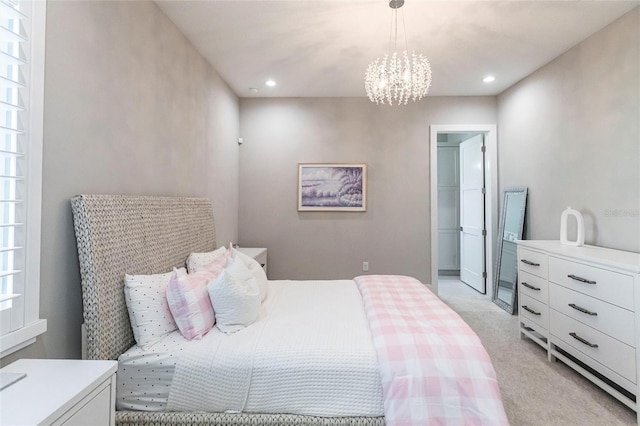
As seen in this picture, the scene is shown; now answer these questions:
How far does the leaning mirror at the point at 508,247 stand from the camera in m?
3.44

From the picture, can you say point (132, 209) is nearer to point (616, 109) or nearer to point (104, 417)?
point (104, 417)

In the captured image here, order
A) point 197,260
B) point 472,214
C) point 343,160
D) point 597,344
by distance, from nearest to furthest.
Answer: point 597,344, point 197,260, point 343,160, point 472,214

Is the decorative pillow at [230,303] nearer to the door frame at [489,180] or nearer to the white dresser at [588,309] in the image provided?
the white dresser at [588,309]

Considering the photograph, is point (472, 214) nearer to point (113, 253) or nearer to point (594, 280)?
point (594, 280)

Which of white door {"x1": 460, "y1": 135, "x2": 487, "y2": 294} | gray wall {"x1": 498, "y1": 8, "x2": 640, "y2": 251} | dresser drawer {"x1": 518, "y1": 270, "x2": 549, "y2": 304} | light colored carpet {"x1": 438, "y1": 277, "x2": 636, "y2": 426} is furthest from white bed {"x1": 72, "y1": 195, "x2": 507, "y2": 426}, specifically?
white door {"x1": 460, "y1": 135, "x2": 487, "y2": 294}

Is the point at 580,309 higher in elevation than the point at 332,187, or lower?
lower

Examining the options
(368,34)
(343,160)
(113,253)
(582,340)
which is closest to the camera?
(113,253)

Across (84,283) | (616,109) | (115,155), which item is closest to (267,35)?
(115,155)

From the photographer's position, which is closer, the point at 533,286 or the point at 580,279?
the point at 580,279

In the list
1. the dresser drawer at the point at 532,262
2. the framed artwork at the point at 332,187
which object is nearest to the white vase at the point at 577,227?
the dresser drawer at the point at 532,262

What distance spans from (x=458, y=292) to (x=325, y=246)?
218 cm

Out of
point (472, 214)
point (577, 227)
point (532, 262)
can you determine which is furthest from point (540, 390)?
point (472, 214)

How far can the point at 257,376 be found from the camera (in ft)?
4.51

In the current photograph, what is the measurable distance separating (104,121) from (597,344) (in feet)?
11.4
